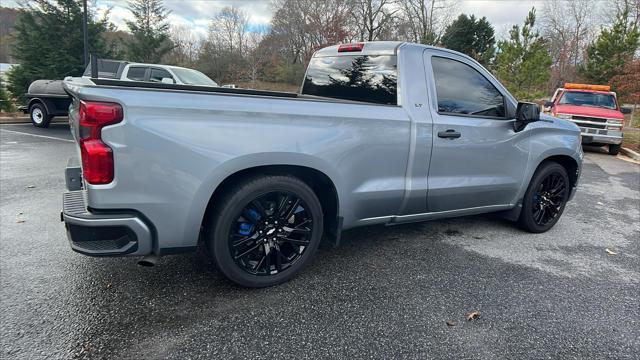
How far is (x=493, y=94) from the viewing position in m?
3.61

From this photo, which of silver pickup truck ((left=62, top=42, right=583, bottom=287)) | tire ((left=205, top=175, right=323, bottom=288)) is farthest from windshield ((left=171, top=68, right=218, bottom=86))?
tire ((left=205, top=175, right=323, bottom=288))

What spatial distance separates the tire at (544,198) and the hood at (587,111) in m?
A: 8.48

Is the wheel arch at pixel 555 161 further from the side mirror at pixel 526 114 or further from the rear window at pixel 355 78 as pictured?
the rear window at pixel 355 78

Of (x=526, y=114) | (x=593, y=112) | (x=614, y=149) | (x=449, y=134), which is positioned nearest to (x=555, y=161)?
(x=526, y=114)

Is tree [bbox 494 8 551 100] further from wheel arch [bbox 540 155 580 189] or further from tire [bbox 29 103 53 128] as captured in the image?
tire [bbox 29 103 53 128]

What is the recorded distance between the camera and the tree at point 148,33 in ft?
68.6

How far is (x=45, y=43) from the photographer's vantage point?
568 inches

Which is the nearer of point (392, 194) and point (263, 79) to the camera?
point (392, 194)

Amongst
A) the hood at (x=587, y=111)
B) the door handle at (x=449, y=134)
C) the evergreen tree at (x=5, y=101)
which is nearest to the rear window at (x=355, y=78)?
the door handle at (x=449, y=134)

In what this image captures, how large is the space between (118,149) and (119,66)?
36.6 ft

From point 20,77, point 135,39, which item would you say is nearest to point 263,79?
point 135,39

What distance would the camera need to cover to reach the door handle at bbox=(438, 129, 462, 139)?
3.18m

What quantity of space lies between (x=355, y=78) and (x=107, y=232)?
7.91 ft

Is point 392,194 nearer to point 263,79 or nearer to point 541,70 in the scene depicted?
point 541,70
